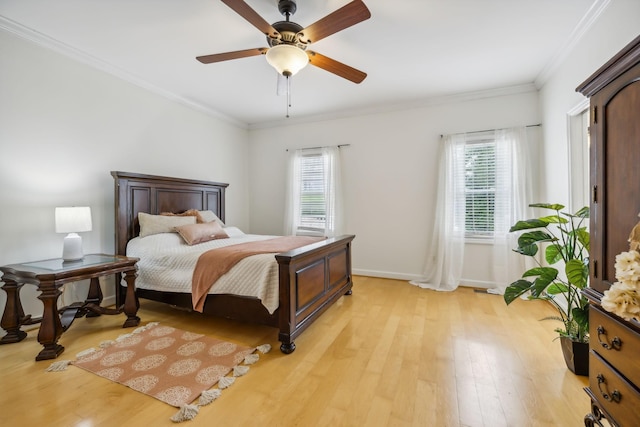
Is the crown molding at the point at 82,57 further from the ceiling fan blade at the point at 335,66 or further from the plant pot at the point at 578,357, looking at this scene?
the plant pot at the point at 578,357

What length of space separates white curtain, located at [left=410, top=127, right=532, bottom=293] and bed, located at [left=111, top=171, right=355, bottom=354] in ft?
4.54

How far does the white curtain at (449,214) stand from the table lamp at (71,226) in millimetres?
3910

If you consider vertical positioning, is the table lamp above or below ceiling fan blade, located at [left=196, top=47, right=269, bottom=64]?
below

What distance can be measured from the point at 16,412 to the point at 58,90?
278 cm

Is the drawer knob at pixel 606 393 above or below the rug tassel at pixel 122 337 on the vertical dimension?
above

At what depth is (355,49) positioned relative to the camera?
8.93 feet

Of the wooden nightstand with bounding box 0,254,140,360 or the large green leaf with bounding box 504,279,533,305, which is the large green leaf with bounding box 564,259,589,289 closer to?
the large green leaf with bounding box 504,279,533,305

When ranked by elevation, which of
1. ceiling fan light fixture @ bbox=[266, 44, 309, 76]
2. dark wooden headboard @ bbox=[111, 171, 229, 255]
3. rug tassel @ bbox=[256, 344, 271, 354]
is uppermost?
ceiling fan light fixture @ bbox=[266, 44, 309, 76]

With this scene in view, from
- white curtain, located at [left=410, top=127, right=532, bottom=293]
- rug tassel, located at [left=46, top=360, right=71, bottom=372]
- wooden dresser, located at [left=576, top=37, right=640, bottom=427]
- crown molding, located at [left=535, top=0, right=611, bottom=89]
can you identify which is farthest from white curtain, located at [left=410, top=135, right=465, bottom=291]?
rug tassel, located at [left=46, top=360, right=71, bottom=372]

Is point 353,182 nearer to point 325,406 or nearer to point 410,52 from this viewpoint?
point 410,52

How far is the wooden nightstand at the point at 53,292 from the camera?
6.63 ft

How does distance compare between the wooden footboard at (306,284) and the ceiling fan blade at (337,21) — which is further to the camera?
the wooden footboard at (306,284)

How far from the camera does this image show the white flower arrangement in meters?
0.79

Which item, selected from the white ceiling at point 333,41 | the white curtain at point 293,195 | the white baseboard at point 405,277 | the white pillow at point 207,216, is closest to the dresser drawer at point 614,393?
the white ceiling at point 333,41
